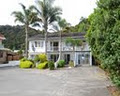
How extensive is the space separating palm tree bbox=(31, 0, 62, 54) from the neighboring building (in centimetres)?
480

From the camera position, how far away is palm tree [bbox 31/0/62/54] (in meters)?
50.2

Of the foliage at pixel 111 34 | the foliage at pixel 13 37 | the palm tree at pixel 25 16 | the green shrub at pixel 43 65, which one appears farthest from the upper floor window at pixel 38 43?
the foliage at pixel 111 34

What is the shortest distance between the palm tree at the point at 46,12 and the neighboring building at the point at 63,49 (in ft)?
15.8

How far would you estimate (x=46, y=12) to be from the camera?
50250 mm

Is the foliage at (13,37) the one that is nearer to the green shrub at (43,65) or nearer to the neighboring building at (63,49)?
the neighboring building at (63,49)

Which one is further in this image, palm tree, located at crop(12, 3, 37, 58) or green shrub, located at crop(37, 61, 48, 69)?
palm tree, located at crop(12, 3, 37, 58)

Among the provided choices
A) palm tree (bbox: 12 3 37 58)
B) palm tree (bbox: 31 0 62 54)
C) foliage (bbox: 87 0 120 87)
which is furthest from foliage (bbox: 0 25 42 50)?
foliage (bbox: 87 0 120 87)

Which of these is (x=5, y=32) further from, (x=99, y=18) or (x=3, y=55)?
(x=99, y=18)

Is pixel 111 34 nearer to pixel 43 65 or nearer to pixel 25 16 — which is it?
pixel 43 65

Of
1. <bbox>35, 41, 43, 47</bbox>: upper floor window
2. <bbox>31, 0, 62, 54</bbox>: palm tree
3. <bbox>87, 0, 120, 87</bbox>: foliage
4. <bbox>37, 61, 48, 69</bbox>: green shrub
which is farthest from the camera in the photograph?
<bbox>35, 41, 43, 47</bbox>: upper floor window

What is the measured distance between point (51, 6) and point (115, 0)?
36.4 meters

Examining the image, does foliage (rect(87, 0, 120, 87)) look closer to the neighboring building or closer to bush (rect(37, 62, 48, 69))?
bush (rect(37, 62, 48, 69))

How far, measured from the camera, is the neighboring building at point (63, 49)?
5175cm

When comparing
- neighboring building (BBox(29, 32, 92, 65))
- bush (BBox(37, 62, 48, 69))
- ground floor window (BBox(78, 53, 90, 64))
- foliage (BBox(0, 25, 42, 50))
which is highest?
foliage (BBox(0, 25, 42, 50))
